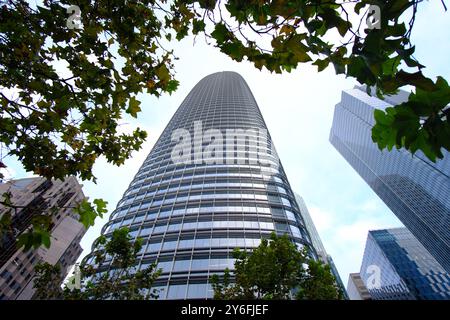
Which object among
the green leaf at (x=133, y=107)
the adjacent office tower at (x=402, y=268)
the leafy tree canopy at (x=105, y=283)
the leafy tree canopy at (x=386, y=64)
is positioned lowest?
the leafy tree canopy at (x=386, y=64)

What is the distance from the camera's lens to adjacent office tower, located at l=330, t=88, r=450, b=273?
244 ft

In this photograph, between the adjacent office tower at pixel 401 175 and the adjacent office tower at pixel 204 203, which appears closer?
the adjacent office tower at pixel 204 203

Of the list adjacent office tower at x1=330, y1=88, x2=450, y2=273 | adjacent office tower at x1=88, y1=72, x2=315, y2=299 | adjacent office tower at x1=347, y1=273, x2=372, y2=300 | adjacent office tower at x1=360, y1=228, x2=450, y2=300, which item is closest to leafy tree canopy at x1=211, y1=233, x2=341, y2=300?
adjacent office tower at x1=88, y1=72, x2=315, y2=299

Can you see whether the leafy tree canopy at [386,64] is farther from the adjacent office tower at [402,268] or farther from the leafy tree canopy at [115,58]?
the adjacent office tower at [402,268]

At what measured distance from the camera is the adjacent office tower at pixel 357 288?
114875mm

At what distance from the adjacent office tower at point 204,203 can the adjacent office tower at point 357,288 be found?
4279 inches

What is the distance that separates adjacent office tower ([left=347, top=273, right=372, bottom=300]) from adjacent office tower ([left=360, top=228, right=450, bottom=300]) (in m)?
3.73

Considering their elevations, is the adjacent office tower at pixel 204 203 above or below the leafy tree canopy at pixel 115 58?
above

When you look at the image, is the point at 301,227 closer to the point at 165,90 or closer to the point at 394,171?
the point at 165,90

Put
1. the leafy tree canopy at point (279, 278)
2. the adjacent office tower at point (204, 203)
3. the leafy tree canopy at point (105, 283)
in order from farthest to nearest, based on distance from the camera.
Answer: the adjacent office tower at point (204, 203), the leafy tree canopy at point (105, 283), the leafy tree canopy at point (279, 278)

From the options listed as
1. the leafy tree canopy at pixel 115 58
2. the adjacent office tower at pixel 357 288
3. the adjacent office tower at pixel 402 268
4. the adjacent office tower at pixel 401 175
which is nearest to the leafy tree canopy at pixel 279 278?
the leafy tree canopy at pixel 115 58
